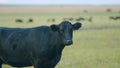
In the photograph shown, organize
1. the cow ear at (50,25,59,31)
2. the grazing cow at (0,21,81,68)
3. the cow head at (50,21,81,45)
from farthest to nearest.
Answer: the grazing cow at (0,21,81,68) → the cow ear at (50,25,59,31) → the cow head at (50,21,81,45)

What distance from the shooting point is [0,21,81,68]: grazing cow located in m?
9.65

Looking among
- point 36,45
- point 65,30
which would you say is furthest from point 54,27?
point 36,45

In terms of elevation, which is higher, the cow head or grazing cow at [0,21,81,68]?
the cow head

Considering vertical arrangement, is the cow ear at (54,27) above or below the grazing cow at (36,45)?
above

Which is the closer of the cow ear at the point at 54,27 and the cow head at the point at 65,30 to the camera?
the cow head at the point at 65,30

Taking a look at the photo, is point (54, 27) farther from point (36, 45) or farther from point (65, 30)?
point (36, 45)

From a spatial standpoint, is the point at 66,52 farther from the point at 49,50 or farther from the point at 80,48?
the point at 49,50

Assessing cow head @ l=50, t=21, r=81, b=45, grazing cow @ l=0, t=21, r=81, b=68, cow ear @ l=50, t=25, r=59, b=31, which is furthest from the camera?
grazing cow @ l=0, t=21, r=81, b=68

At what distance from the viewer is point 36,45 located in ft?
32.1

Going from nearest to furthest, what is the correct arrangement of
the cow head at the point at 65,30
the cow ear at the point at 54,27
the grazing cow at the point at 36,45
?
the cow head at the point at 65,30 < the cow ear at the point at 54,27 < the grazing cow at the point at 36,45

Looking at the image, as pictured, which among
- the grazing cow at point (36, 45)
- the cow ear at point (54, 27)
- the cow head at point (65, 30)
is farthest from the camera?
the grazing cow at point (36, 45)

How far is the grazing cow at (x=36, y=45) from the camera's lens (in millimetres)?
9648

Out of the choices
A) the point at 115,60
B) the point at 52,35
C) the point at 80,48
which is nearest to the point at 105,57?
the point at 115,60

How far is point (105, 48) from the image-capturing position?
19562 millimetres
